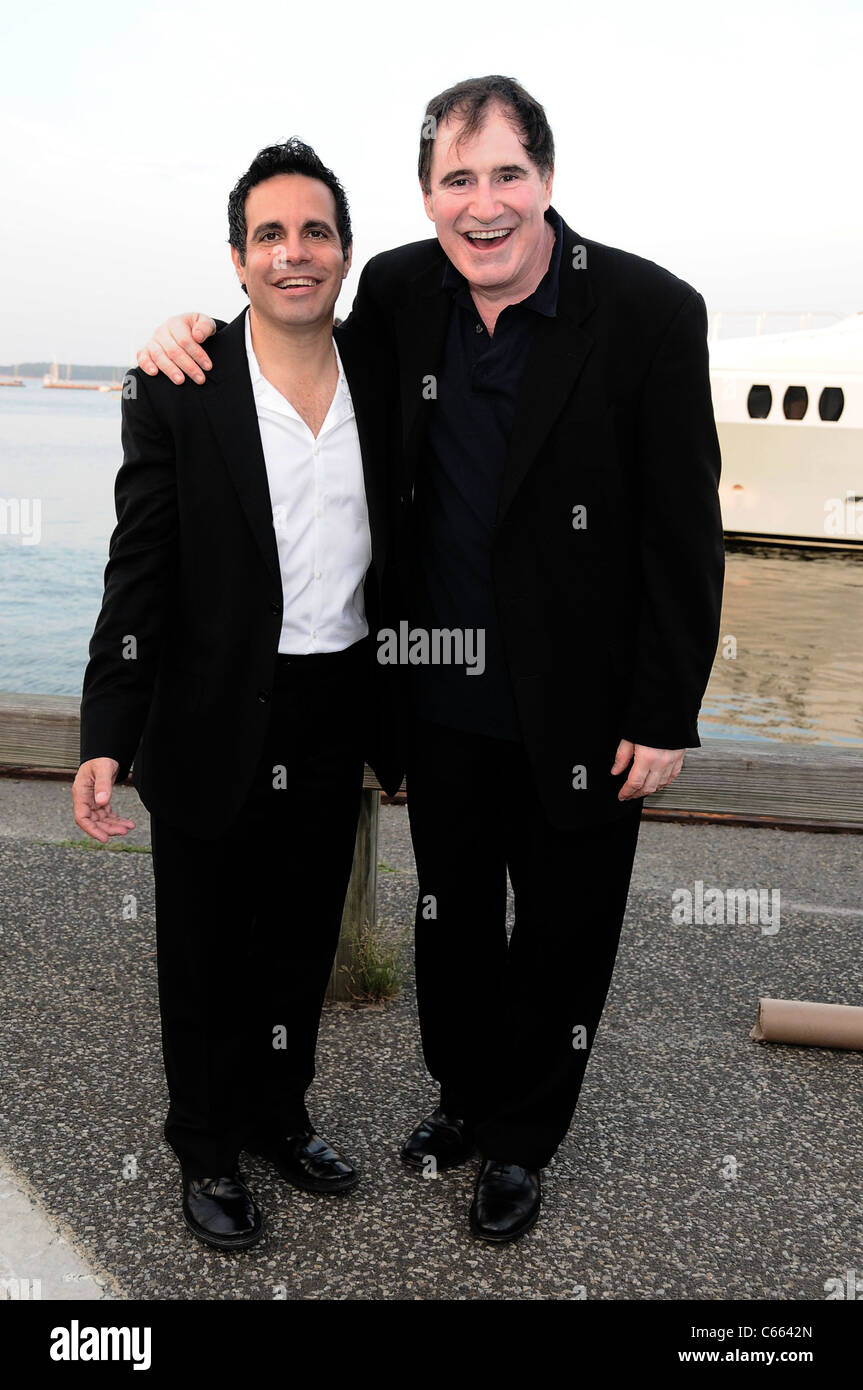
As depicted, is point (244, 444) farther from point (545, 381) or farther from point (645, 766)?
point (645, 766)

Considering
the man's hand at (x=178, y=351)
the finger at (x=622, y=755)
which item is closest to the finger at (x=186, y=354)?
the man's hand at (x=178, y=351)

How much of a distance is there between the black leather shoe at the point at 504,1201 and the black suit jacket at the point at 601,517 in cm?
86

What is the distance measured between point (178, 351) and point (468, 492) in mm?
692

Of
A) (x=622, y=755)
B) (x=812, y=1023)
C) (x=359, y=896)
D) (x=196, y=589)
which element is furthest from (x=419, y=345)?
(x=812, y=1023)

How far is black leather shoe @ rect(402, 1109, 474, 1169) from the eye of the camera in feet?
10.4

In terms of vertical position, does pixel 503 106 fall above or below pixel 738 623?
above

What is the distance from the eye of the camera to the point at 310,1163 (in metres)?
3.05

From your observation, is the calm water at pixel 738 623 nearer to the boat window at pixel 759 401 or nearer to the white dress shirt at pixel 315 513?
the boat window at pixel 759 401

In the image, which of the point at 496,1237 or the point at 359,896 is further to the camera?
the point at 359,896

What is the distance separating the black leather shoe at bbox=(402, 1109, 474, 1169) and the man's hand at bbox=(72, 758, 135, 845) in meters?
1.15

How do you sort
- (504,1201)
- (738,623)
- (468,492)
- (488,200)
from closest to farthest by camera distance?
(488,200) → (468,492) → (504,1201) → (738,623)

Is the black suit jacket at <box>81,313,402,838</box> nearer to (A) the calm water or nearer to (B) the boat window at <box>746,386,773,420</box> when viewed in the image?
(A) the calm water

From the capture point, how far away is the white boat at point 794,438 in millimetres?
29234

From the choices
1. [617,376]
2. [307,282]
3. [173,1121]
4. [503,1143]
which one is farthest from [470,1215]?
[307,282]
